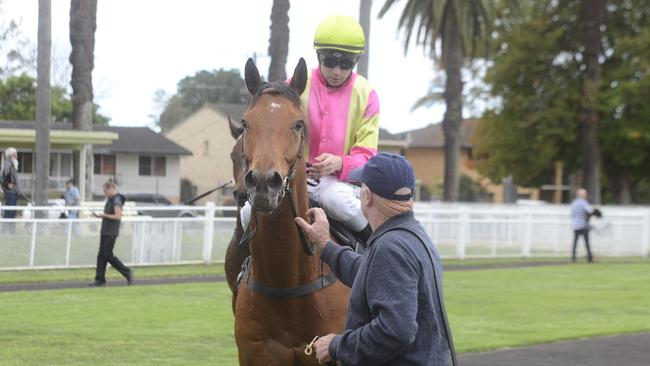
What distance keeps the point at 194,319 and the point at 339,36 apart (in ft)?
24.7

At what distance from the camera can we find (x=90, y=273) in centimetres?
1867

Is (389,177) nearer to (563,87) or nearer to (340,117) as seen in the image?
(340,117)

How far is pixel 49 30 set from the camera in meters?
21.0

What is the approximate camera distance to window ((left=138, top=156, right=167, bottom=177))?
52031 mm

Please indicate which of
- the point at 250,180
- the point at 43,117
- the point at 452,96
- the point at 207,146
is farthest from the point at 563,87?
the point at 250,180

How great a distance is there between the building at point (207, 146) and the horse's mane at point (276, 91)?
55.8 m

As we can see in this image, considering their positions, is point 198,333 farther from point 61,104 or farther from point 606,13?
point 61,104

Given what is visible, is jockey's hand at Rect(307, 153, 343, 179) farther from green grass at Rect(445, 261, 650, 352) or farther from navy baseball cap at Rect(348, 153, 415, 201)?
green grass at Rect(445, 261, 650, 352)

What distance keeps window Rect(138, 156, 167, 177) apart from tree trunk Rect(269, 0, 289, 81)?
91.3ft

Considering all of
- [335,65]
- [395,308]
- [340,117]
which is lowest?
[395,308]

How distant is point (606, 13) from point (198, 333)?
31.6 metres

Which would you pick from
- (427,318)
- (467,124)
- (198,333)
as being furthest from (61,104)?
(427,318)

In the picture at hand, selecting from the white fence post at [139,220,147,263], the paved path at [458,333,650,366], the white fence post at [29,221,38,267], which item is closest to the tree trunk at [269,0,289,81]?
the white fence post at [139,220,147,263]

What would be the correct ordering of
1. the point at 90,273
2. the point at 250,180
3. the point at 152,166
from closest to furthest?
the point at 250,180, the point at 90,273, the point at 152,166
